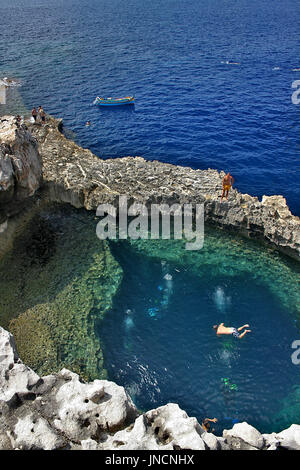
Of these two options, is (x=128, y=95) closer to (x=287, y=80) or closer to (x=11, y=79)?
(x=11, y=79)

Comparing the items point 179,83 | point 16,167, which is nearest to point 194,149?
point 16,167

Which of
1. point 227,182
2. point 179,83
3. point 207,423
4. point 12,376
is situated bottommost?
point 207,423

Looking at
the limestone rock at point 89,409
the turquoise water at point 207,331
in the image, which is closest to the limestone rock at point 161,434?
the limestone rock at point 89,409

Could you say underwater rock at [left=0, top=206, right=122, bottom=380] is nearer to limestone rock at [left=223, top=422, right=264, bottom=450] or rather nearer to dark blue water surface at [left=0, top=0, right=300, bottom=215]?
limestone rock at [left=223, top=422, right=264, bottom=450]

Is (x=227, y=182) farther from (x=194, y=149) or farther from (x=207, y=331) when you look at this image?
(x=194, y=149)

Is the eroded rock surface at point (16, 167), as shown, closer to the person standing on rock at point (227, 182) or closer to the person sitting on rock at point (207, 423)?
the person standing on rock at point (227, 182)

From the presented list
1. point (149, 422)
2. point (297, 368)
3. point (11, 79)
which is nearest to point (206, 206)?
point (297, 368)
